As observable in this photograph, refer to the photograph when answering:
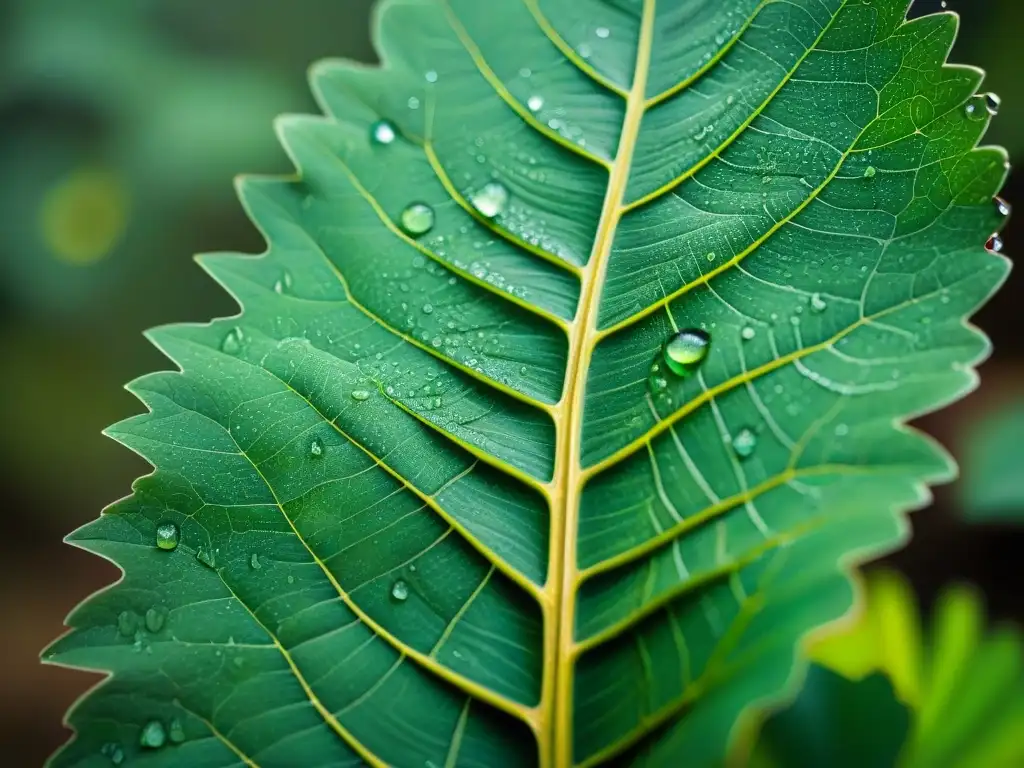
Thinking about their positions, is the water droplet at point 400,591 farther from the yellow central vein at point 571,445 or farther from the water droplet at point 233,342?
the water droplet at point 233,342

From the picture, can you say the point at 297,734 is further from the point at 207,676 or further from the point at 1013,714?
the point at 1013,714

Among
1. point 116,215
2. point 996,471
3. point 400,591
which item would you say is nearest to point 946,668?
point 996,471

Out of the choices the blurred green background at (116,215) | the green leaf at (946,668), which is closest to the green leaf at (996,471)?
the green leaf at (946,668)

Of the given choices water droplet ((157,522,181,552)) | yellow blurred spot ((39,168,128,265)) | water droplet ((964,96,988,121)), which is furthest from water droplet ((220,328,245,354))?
yellow blurred spot ((39,168,128,265))

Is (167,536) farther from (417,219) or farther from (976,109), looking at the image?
(976,109)

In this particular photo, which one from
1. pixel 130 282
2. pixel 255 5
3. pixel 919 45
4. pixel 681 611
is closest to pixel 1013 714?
pixel 681 611

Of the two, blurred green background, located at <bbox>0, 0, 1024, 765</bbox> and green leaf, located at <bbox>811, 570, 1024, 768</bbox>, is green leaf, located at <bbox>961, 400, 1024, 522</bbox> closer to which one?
green leaf, located at <bbox>811, 570, 1024, 768</bbox>
